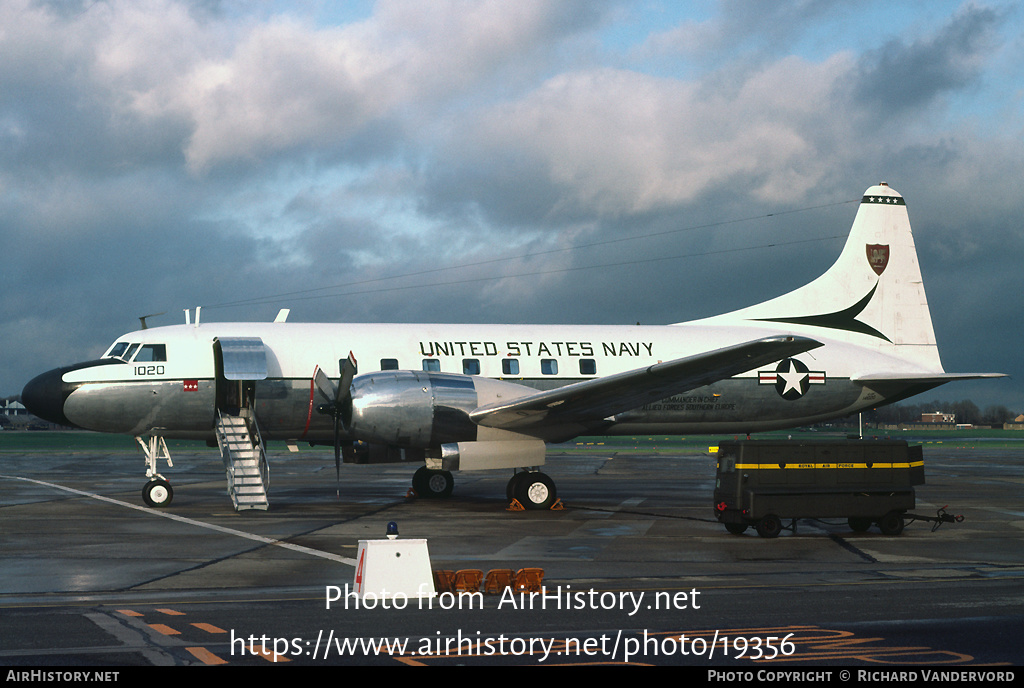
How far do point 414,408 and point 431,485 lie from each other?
5.59 metres

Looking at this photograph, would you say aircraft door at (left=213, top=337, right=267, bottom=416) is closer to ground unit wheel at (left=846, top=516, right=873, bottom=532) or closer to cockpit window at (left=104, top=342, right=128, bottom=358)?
cockpit window at (left=104, top=342, right=128, bottom=358)

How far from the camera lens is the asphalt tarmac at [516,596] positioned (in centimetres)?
765

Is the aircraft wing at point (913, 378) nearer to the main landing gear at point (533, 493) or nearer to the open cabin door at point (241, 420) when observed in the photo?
the main landing gear at point (533, 493)

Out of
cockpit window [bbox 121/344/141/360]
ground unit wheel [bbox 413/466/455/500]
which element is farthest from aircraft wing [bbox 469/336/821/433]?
cockpit window [bbox 121/344/141/360]

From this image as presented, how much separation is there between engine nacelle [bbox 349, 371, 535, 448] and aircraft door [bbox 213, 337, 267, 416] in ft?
9.66

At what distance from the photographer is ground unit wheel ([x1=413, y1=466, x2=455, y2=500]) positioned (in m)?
23.9

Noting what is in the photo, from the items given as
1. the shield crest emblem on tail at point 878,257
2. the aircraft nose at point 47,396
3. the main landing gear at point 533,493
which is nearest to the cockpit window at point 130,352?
the aircraft nose at point 47,396

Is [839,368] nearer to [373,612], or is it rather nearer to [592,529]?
[592,529]

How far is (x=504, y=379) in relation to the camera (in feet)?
74.2

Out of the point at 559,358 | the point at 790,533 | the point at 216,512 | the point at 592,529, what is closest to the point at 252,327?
the point at 216,512

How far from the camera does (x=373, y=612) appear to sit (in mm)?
9367

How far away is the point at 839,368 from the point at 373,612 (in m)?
18.3

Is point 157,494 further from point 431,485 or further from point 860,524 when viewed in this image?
point 860,524

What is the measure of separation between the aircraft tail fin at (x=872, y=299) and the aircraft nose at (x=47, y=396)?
17.2m
